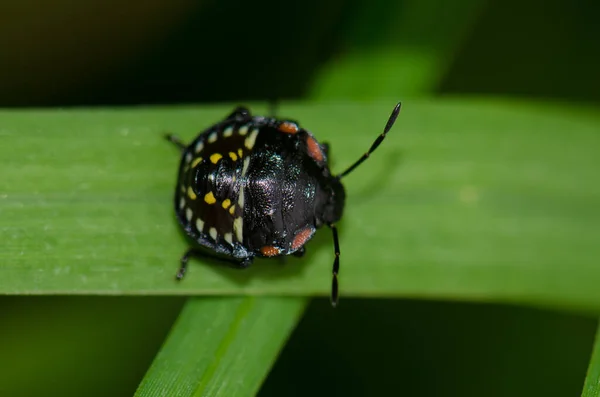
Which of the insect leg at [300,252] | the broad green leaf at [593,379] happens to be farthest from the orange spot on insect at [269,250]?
the broad green leaf at [593,379]

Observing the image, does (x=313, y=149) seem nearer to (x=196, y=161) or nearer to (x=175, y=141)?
(x=196, y=161)

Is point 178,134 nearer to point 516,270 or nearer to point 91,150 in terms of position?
point 91,150

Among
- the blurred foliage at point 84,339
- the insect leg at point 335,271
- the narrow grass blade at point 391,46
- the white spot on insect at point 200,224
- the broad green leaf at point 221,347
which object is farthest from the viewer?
the narrow grass blade at point 391,46

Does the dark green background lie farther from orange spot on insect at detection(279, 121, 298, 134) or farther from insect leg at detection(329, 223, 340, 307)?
insect leg at detection(329, 223, 340, 307)

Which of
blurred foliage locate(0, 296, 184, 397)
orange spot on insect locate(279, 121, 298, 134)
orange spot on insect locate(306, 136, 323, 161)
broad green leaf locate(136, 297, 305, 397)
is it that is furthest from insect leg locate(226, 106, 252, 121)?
blurred foliage locate(0, 296, 184, 397)

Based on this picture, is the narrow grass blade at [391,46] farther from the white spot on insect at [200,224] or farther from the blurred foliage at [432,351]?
the blurred foliage at [432,351]

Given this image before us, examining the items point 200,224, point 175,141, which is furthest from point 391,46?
point 200,224
